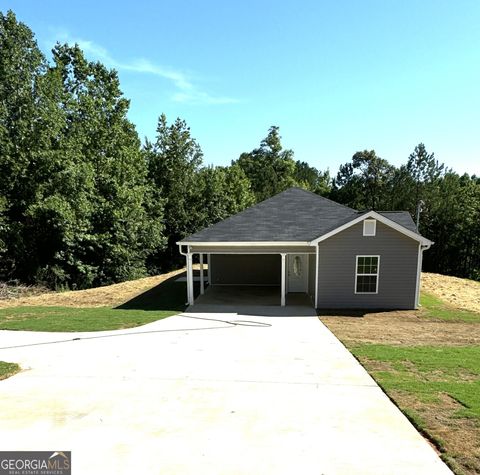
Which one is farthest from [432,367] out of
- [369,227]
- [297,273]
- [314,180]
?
[314,180]

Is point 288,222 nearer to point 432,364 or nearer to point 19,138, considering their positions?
point 432,364

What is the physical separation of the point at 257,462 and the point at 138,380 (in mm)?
3348

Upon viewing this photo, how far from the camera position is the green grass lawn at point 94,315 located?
37.6ft

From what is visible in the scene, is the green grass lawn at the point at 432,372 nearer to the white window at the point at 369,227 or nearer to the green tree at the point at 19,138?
the white window at the point at 369,227

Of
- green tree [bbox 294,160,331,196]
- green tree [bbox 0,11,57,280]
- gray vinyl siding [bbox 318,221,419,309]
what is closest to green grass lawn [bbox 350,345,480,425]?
gray vinyl siding [bbox 318,221,419,309]

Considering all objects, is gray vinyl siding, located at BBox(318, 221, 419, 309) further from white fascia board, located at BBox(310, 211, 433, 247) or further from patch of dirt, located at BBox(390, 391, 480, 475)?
patch of dirt, located at BBox(390, 391, 480, 475)

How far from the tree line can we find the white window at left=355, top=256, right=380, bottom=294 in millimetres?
14103

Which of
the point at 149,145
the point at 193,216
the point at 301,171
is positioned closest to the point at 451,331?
the point at 193,216

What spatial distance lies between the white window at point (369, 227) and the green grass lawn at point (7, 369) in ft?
37.1

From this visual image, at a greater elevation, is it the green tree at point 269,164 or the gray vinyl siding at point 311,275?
the green tree at point 269,164

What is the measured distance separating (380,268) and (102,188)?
63.5ft

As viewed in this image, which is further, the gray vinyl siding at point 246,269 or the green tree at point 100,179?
the green tree at point 100,179

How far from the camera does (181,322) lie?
12.2 meters

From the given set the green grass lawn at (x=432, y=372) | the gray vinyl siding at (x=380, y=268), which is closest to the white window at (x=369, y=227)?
the gray vinyl siding at (x=380, y=268)
